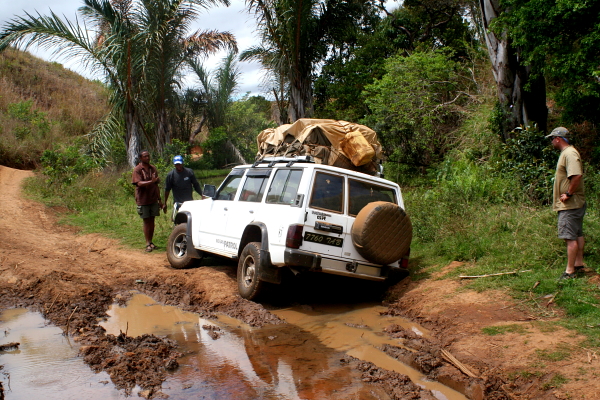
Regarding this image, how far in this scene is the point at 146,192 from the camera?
910 cm

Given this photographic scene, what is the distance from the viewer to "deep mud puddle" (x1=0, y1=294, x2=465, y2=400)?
12.4 ft

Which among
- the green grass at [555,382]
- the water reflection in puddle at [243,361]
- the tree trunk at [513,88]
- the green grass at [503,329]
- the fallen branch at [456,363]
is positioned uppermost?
the tree trunk at [513,88]

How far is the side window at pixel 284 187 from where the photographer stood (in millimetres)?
5977

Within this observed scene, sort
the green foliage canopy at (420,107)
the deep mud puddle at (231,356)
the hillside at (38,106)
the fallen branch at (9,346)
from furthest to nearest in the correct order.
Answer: the hillside at (38,106) < the green foliage canopy at (420,107) < the fallen branch at (9,346) < the deep mud puddle at (231,356)

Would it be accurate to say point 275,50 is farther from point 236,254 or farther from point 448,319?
point 448,319

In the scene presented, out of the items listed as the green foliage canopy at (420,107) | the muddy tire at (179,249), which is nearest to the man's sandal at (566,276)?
the muddy tire at (179,249)

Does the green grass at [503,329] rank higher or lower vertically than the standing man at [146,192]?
lower

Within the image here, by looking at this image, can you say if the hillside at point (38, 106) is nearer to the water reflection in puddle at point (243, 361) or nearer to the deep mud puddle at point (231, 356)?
the deep mud puddle at point (231, 356)

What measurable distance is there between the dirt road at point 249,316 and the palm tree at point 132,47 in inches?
349

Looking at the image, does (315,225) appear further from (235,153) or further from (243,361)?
(235,153)

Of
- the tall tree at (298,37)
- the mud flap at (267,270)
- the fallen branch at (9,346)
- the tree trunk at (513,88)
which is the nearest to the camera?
the fallen branch at (9,346)

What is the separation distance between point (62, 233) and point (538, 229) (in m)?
9.24

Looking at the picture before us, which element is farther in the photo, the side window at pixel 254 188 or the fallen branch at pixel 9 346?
the side window at pixel 254 188

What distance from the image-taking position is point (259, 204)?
21.1 ft
